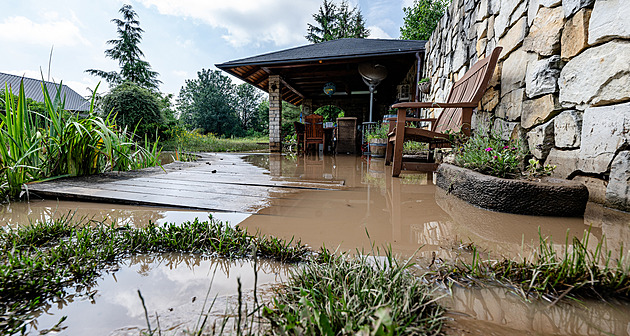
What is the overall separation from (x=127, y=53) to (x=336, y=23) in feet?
52.8

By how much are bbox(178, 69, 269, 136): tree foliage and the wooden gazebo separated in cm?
1822

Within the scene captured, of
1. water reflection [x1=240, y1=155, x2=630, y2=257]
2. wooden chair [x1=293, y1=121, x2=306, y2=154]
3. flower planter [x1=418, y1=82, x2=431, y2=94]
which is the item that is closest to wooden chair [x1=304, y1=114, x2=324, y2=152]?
wooden chair [x1=293, y1=121, x2=306, y2=154]

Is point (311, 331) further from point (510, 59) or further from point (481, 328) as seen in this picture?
point (510, 59)

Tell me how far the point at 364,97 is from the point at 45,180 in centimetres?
1151

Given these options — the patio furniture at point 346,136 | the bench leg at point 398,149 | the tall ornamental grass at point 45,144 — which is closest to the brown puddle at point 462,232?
the bench leg at point 398,149

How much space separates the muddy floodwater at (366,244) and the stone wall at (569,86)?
0.89 feet

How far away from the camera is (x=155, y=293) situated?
29.0 inches

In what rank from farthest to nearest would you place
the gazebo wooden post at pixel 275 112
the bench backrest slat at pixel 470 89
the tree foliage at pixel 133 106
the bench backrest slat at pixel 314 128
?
1. the gazebo wooden post at pixel 275 112
2. the tree foliage at pixel 133 106
3. the bench backrest slat at pixel 314 128
4. the bench backrest slat at pixel 470 89

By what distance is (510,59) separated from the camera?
7.73 feet

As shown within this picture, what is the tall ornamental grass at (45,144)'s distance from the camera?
73.4 inches

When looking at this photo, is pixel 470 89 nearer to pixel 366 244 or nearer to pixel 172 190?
pixel 366 244

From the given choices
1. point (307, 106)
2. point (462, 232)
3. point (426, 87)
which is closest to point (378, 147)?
point (426, 87)

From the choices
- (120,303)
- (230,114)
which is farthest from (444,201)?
(230,114)

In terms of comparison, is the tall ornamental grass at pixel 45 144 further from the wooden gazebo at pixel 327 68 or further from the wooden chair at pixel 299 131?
the wooden gazebo at pixel 327 68
